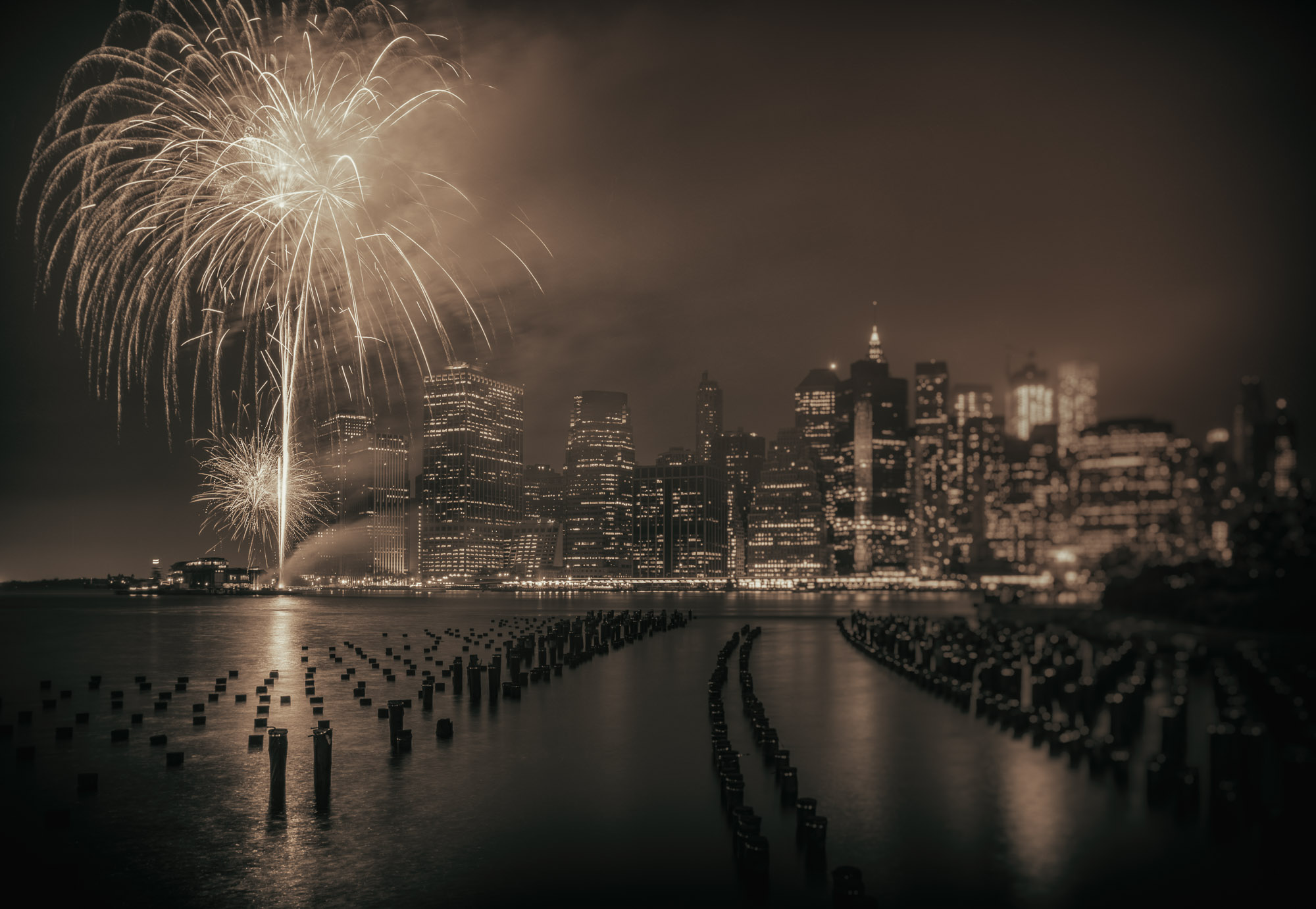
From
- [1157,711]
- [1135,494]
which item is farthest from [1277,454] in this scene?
[1157,711]

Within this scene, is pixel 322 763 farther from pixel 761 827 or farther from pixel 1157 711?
pixel 1157 711

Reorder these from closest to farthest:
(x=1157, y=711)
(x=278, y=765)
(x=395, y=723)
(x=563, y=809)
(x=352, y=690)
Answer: (x=278, y=765) → (x=563, y=809) → (x=395, y=723) → (x=1157, y=711) → (x=352, y=690)

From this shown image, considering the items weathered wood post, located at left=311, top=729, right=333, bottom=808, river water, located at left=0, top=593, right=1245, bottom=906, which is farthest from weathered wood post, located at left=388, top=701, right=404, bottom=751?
weathered wood post, located at left=311, top=729, right=333, bottom=808

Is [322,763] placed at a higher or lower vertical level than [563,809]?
higher

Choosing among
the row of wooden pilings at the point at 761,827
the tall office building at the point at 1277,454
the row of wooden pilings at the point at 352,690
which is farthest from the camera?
the tall office building at the point at 1277,454

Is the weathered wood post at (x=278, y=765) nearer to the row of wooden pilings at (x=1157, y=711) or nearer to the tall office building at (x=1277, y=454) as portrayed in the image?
the row of wooden pilings at (x=1157, y=711)

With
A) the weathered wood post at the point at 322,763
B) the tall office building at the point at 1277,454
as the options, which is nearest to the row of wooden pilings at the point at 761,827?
the weathered wood post at the point at 322,763

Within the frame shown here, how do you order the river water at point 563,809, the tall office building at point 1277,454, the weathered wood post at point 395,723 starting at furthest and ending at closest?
the tall office building at point 1277,454
the weathered wood post at point 395,723
the river water at point 563,809
